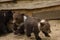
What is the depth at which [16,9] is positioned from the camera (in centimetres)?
521

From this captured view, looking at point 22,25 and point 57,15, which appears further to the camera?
point 57,15

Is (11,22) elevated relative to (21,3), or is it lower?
lower

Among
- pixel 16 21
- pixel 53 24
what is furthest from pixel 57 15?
pixel 16 21

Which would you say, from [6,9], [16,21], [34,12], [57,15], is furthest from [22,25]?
[57,15]

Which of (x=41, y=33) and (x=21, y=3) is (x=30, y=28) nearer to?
(x=41, y=33)

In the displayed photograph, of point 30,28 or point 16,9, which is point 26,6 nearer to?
point 16,9

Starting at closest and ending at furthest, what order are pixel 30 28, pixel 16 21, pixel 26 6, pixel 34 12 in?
pixel 30 28, pixel 16 21, pixel 26 6, pixel 34 12

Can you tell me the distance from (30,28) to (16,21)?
463 millimetres

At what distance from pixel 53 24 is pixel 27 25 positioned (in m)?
1.15

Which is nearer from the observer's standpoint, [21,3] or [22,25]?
[22,25]

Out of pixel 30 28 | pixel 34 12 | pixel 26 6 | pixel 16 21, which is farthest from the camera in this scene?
pixel 34 12

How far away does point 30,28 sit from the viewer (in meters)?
4.77

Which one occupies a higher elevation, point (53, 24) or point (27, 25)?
point (27, 25)

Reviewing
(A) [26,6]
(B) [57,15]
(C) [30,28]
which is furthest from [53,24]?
(C) [30,28]
